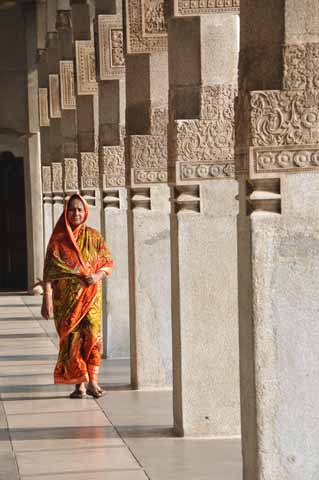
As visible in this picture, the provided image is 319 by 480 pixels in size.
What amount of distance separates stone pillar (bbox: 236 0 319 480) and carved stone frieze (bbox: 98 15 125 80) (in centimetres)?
783

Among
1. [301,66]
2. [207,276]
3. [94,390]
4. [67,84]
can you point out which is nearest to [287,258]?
[301,66]

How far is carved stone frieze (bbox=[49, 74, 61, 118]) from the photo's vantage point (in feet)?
79.0

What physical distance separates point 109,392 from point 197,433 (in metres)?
2.80

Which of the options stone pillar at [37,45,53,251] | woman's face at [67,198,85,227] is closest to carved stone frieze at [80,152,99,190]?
woman's face at [67,198,85,227]

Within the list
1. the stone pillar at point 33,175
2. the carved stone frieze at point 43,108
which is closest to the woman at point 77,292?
the carved stone frieze at point 43,108

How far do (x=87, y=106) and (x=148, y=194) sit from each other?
5502 millimetres

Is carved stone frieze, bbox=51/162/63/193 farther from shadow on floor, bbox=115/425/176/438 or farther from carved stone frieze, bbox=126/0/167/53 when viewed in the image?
shadow on floor, bbox=115/425/176/438

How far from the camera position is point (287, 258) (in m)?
6.83

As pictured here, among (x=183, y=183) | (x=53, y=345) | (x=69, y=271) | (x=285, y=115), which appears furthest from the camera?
(x=53, y=345)

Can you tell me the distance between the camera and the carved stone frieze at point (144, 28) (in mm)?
11844

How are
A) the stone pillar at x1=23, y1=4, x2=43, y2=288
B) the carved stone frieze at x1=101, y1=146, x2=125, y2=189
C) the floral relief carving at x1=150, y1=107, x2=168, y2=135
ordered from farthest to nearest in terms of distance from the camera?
the stone pillar at x1=23, y1=4, x2=43, y2=288
the carved stone frieze at x1=101, y1=146, x2=125, y2=189
the floral relief carving at x1=150, y1=107, x2=168, y2=135

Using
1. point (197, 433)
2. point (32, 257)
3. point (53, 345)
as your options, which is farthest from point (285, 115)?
point (32, 257)

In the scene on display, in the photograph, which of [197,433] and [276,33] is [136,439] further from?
[276,33]

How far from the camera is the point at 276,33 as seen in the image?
694 cm
